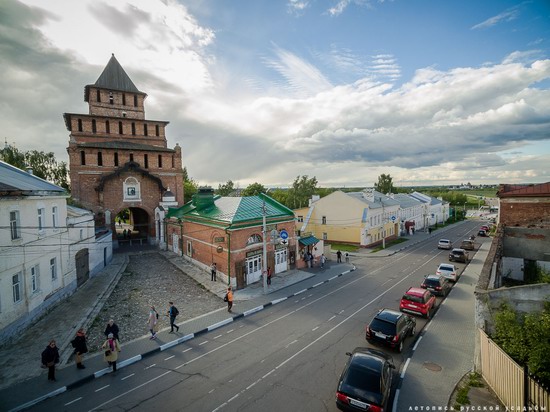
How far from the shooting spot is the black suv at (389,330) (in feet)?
39.7

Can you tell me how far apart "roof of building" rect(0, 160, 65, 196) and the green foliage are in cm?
2106

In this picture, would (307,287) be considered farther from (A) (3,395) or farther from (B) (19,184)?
(B) (19,184)

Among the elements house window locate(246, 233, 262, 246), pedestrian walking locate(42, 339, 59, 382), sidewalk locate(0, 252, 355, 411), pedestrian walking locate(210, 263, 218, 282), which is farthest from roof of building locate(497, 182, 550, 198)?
pedestrian walking locate(42, 339, 59, 382)

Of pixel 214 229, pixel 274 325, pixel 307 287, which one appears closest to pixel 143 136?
pixel 214 229

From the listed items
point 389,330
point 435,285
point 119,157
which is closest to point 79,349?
point 389,330

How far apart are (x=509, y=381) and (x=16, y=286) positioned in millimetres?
20695

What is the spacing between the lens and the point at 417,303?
16.0 m

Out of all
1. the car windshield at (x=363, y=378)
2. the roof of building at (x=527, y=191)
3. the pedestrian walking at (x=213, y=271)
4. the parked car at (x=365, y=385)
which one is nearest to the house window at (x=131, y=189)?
the pedestrian walking at (x=213, y=271)

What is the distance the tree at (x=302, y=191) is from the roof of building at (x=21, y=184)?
59.7 metres

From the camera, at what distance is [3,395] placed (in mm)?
9484

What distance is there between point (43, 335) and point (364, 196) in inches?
1487

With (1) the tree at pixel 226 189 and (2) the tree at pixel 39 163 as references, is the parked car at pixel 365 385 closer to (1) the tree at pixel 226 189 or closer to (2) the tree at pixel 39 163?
(2) the tree at pixel 39 163

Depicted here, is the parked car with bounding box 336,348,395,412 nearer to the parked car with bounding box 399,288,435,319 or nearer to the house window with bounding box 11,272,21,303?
the parked car with bounding box 399,288,435,319

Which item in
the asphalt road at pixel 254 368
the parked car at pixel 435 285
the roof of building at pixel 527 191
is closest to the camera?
the asphalt road at pixel 254 368
